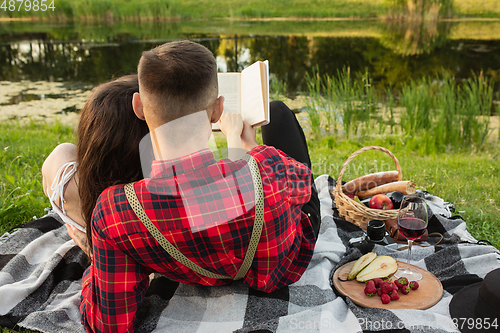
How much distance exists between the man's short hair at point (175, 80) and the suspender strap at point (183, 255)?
0.96ft

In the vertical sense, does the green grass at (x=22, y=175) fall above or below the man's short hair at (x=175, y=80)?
below

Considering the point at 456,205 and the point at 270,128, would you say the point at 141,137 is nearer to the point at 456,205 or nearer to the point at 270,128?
the point at 270,128

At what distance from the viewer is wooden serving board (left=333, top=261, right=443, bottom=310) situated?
1.71 m

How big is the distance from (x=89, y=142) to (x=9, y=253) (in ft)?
4.40

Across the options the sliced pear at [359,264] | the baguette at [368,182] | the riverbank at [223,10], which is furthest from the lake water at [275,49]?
the sliced pear at [359,264]

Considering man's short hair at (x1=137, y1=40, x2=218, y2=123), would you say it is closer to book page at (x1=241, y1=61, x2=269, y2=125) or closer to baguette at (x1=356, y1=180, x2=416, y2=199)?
book page at (x1=241, y1=61, x2=269, y2=125)

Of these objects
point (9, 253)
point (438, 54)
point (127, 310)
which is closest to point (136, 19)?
point (438, 54)

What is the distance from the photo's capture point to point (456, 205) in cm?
302

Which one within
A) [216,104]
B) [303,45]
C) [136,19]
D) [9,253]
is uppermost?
[136,19]

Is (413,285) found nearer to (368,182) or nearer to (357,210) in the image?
(357,210)

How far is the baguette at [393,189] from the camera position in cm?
265

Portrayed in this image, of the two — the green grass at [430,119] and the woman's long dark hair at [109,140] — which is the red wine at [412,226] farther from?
the green grass at [430,119]

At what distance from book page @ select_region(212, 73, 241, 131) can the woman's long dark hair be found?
1.48 ft

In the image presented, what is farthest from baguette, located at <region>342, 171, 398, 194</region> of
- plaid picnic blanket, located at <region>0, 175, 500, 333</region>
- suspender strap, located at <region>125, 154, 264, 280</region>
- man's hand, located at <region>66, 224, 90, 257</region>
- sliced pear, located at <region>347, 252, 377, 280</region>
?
man's hand, located at <region>66, 224, 90, 257</region>
